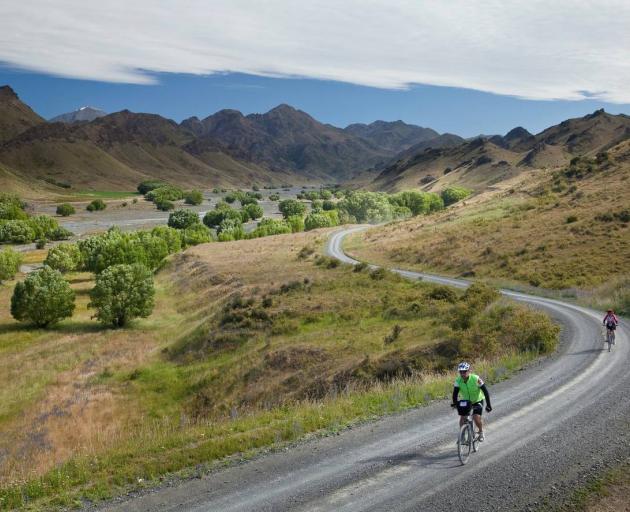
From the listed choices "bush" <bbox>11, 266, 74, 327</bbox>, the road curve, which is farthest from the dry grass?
"bush" <bbox>11, 266, 74, 327</bbox>

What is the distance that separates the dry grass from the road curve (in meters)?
38.0

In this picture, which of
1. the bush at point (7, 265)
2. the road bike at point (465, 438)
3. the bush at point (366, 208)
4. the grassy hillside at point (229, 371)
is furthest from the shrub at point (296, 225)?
the road bike at point (465, 438)

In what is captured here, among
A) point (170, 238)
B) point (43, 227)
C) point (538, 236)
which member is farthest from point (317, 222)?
point (43, 227)

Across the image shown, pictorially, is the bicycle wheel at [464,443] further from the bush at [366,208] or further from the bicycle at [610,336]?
the bush at [366,208]

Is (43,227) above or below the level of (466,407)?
below

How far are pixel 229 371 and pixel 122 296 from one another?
94.7ft

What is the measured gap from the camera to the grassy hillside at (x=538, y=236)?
58.9 meters

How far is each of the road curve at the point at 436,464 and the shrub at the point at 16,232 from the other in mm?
155423

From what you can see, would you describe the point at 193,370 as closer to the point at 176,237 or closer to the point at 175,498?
the point at 175,498

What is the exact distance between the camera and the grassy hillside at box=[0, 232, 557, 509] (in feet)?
57.2

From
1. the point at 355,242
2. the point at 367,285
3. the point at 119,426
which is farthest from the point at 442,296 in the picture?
the point at 355,242

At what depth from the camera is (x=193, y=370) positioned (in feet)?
144

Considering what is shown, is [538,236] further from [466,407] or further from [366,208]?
[366,208]

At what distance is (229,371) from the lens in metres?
40.5
